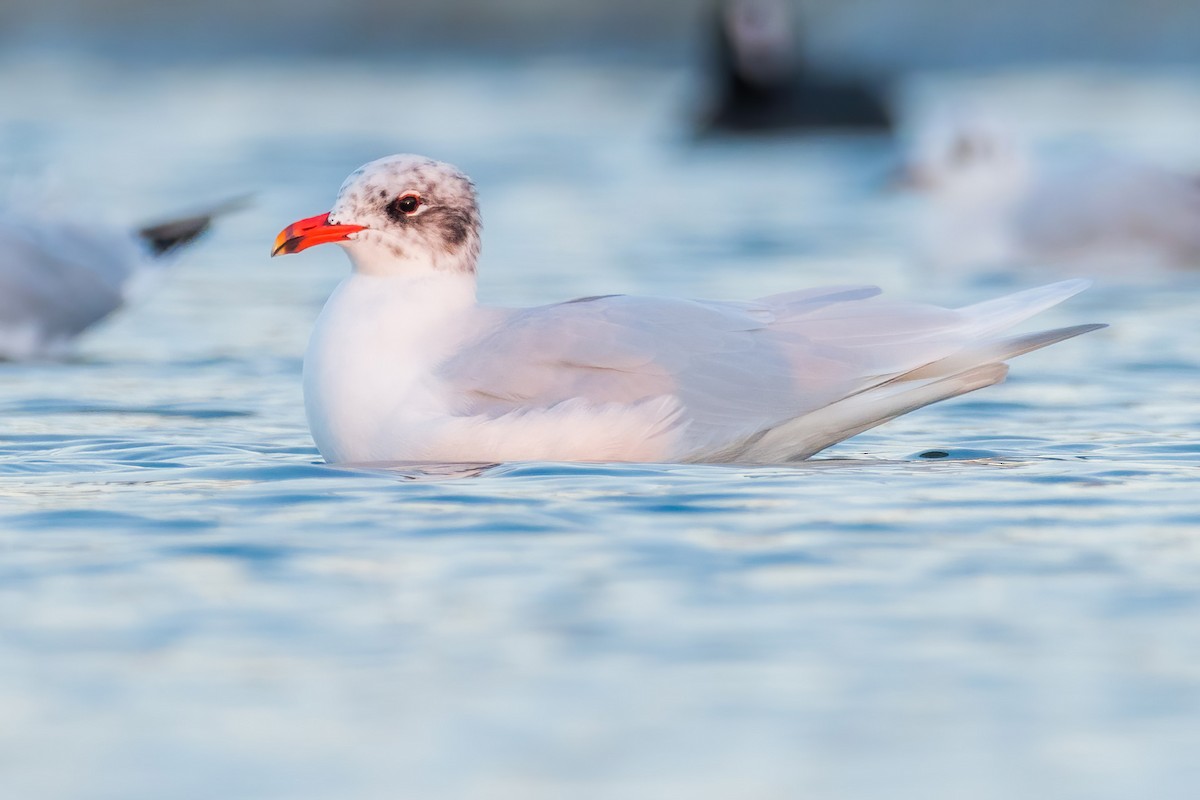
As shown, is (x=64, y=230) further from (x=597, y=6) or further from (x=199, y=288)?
(x=597, y=6)

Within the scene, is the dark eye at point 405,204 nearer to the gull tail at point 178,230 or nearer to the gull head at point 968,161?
the gull tail at point 178,230

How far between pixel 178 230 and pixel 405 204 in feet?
12.1

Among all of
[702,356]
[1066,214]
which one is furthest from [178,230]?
[1066,214]

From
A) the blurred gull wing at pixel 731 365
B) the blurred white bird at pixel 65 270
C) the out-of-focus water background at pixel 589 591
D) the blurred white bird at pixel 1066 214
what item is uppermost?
the blurred white bird at pixel 1066 214

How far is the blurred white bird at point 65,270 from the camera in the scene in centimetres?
938

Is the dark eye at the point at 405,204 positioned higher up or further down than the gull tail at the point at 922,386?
higher up

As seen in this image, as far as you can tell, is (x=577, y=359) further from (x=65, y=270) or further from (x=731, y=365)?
(x=65, y=270)

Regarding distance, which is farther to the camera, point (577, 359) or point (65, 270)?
point (65, 270)

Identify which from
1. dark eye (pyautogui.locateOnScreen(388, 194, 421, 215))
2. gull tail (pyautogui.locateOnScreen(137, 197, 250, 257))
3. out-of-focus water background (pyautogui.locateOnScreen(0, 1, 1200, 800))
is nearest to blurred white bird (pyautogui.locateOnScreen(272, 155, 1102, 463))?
dark eye (pyautogui.locateOnScreen(388, 194, 421, 215))

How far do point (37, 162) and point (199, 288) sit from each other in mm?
5911

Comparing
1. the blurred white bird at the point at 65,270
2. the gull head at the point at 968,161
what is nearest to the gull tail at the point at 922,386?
the blurred white bird at the point at 65,270

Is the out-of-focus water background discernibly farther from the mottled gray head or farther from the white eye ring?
the white eye ring

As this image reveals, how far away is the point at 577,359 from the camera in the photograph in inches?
247

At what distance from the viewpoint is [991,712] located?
13.6 feet
